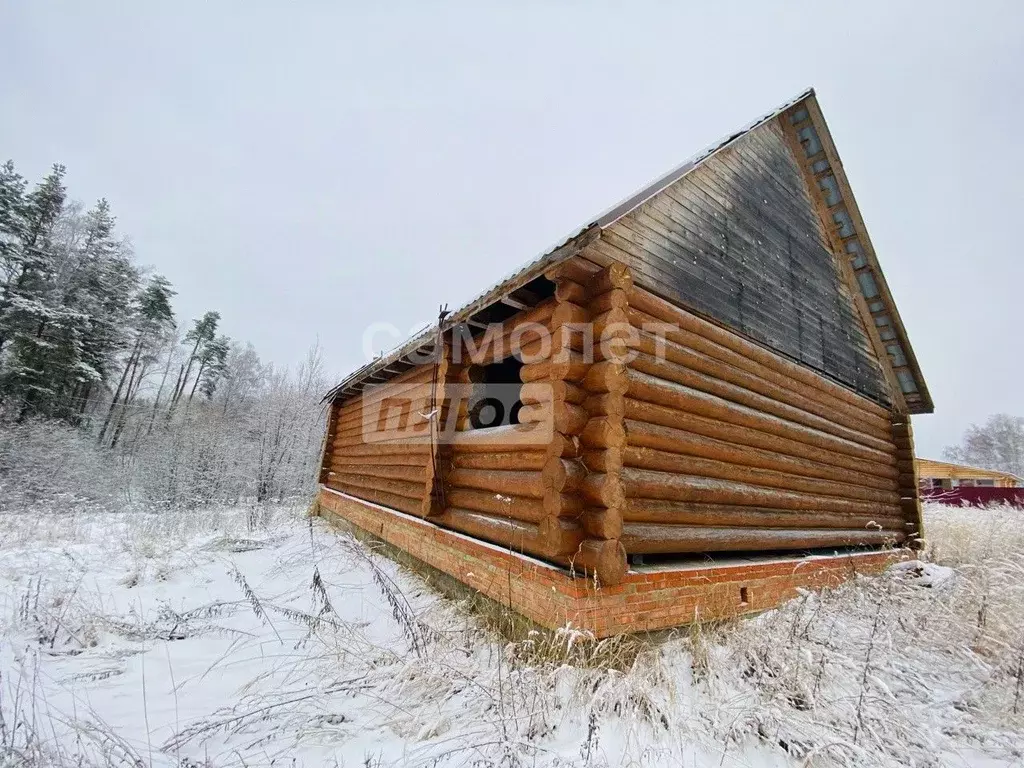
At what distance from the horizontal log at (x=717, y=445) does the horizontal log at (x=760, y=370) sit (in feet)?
2.86

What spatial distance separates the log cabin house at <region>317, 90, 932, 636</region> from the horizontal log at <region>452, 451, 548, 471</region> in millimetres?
26

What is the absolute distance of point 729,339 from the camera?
5.73 m

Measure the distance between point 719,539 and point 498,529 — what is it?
2.49 meters

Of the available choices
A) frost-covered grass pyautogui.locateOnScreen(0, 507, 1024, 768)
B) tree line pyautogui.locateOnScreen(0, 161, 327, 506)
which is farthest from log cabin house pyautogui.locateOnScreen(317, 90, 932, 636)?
tree line pyautogui.locateOnScreen(0, 161, 327, 506)

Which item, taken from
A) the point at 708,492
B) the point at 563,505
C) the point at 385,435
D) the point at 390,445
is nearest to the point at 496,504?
the point at 563,505

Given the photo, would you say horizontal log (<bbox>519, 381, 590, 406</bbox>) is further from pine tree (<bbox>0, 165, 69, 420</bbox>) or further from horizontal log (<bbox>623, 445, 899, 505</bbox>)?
pine tree (<bbox>0, 165, 69, 420</bbox>)

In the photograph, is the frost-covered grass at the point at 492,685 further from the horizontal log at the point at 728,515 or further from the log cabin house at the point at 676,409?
the horizontal log at the point at 728,515

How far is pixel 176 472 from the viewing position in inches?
706

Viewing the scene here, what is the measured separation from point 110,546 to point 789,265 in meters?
13.6

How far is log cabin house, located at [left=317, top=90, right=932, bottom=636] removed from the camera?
408 cm

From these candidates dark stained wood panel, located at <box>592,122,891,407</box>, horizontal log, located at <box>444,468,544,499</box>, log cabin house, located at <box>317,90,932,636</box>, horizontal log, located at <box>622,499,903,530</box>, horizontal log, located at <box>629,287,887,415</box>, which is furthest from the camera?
dark stained wood panel, located at <box>592,122,891,407</box>

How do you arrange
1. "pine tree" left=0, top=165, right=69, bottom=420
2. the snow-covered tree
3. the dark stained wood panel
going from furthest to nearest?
the snow-covered tree < "pine tree" left=0, top=165, right=69, bottom=420 < the dark stained wood panel

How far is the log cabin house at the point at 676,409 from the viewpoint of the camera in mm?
4078

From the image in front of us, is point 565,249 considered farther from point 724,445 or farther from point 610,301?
point 724,445
